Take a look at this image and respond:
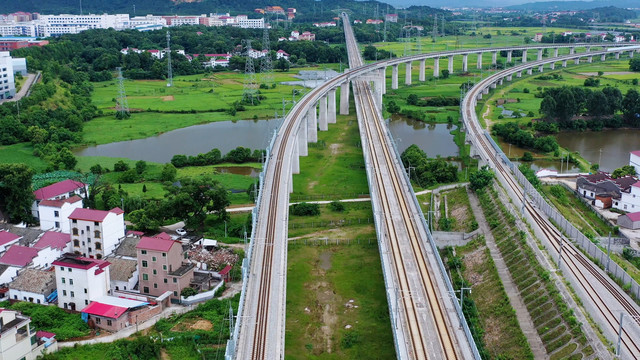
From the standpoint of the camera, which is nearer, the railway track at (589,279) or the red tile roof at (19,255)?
the railway track at (589,279)

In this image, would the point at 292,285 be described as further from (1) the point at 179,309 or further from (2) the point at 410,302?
(2) the point at 410,302

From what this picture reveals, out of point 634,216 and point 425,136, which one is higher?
point 425,136

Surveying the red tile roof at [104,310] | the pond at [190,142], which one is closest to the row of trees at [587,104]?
the pond at [190,142]

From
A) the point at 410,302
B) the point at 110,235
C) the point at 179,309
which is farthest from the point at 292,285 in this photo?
the point at 110,235

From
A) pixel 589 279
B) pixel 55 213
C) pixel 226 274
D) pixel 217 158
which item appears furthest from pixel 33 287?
pixel 589 279

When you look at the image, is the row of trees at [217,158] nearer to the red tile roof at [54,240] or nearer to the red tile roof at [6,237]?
the red tile roof at [54,240]

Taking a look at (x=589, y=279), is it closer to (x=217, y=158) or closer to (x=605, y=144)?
(x=217, y=158)

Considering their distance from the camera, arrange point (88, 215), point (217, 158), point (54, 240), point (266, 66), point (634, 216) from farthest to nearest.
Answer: point (266, 66) < point (217, 158) < point (634, 216) < point (54, 240) < point (88, 215)
